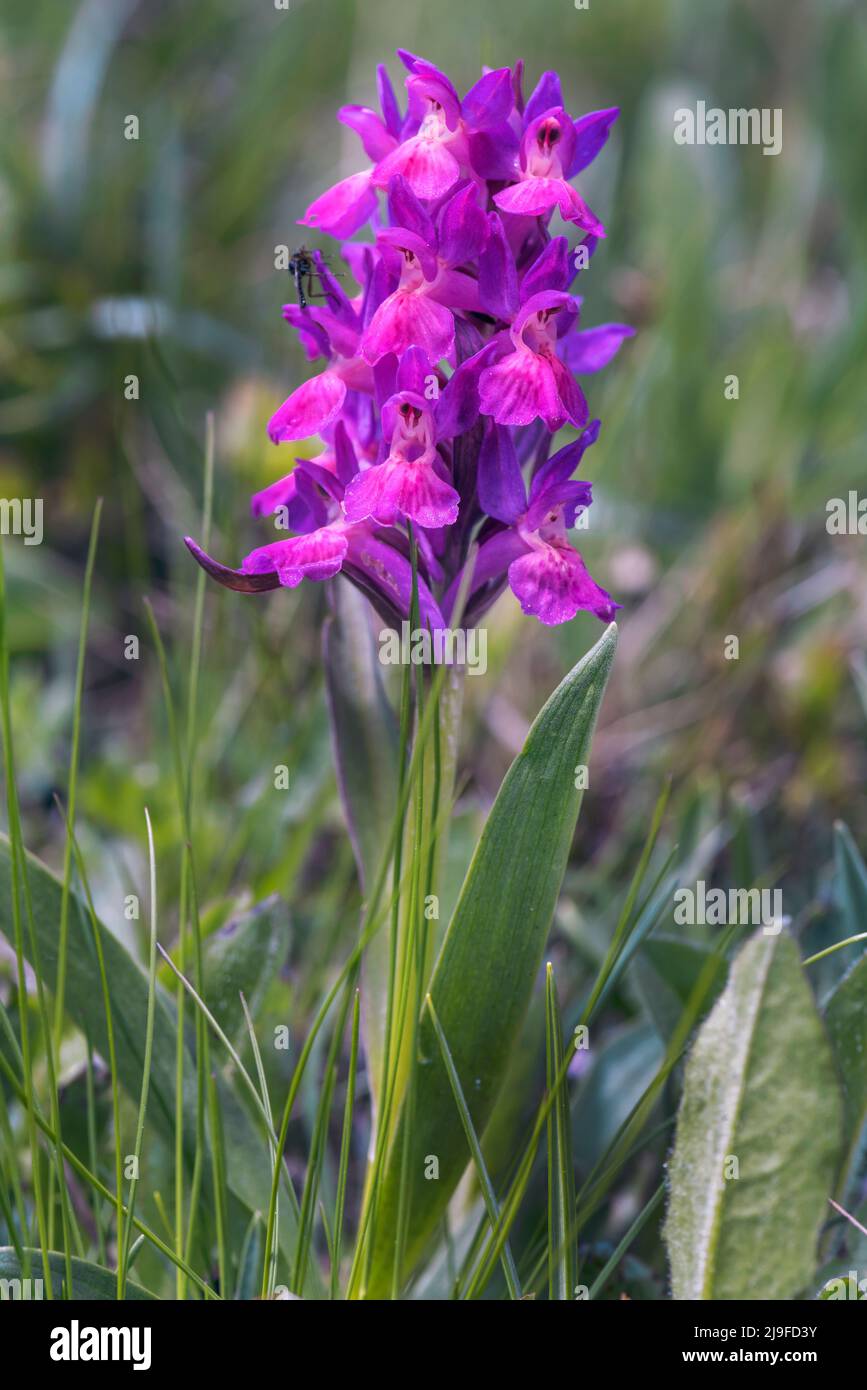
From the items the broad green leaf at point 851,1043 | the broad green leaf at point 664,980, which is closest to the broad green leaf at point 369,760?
the broad green leaf at point 664,980

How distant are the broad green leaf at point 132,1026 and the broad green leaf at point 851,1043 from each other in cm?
47

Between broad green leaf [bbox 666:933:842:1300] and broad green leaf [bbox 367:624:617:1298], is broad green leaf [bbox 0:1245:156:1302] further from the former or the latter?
broad green leaf [bbox 666:933:842:1300]

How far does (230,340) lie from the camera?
2.31 metres

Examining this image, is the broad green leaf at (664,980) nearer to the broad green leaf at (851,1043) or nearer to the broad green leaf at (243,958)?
the broad green leaf at (851,1043)

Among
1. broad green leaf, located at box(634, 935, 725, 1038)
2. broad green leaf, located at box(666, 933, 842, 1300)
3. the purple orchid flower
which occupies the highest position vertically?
the purple orchid flower

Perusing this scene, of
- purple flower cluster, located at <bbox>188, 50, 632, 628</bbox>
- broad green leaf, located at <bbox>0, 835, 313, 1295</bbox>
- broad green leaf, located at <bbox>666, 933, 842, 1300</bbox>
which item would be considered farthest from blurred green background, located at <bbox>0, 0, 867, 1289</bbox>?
purple flower cluster, located at <bbox>188, 50, 632, 628</bbox>

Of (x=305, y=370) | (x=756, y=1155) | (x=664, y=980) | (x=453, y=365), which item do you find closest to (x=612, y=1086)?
(x=664, y=980)

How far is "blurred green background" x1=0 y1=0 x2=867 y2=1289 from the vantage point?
1588 millimetres

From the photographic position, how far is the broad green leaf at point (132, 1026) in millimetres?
1001

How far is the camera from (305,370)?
2.23 meters

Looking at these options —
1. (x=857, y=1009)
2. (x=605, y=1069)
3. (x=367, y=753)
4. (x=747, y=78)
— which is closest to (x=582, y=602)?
(x=367, y=753)

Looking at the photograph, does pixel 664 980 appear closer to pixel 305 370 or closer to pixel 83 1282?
pixel 83 1282

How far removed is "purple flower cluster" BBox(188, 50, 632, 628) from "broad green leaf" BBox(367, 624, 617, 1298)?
97 mm
